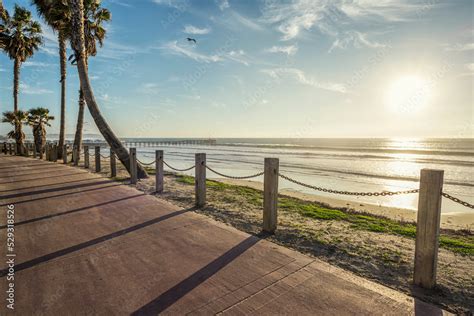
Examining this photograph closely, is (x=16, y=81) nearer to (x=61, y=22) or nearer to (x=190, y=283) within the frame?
(x=61, y=22)

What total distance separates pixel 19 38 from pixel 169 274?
3022cm

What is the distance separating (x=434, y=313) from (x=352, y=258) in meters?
1.32

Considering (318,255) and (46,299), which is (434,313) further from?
(46,299)

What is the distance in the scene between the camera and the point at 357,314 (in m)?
2.58

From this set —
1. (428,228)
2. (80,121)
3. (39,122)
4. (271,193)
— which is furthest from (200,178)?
(39,122)

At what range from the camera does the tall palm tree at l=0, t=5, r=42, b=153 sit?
2394cm

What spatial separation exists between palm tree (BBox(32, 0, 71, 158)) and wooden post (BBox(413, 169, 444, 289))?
16826 millimetres

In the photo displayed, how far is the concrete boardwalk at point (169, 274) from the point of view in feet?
8.80

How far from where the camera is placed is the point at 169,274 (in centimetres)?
329

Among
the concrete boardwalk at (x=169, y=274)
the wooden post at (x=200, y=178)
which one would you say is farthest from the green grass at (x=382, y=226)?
the concrete boardwalk at (x=169, y=274)

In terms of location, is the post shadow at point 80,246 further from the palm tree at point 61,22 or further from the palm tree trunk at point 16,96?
the palm tree trunk at point 16,96

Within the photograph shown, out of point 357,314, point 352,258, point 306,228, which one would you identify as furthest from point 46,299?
point 306,228

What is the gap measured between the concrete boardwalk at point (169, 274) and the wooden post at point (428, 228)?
44cm

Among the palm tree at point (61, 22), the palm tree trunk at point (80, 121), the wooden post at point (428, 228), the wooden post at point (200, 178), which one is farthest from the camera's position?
the palm tree trunk at point (80, 121)
